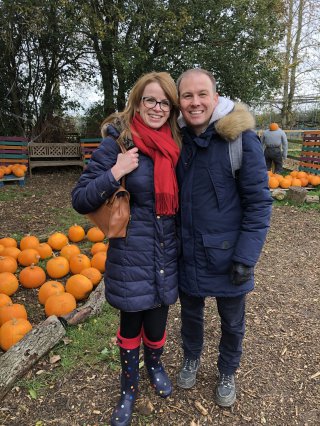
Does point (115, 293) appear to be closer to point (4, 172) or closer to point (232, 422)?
point (232, 422)

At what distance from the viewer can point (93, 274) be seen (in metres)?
3.91

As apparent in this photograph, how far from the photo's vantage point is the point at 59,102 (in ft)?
38.4

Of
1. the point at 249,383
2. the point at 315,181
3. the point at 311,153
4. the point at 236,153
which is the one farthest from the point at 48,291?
the point at 311,153

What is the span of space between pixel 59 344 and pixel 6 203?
4.98 meters

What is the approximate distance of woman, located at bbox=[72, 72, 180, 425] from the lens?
1980mm

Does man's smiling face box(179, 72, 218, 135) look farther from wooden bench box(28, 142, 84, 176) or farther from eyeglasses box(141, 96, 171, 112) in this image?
wooden bench box(28, 142, 84, 176)

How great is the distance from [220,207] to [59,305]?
1956mm

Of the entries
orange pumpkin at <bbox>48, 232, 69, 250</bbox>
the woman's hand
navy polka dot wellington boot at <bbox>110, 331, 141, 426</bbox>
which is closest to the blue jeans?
navy polka dot wellington boot at <bbox>110, 331, 141, 426</bbox>

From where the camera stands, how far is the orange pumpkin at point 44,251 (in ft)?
15.0

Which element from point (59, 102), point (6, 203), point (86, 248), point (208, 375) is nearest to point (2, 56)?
point (59, 102)

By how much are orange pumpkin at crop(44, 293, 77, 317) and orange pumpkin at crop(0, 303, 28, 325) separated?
21cm

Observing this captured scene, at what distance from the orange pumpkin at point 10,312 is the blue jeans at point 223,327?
58.9 inches

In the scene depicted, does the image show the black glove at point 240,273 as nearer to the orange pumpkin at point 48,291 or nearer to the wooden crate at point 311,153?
the orange pumpkin at point 48,291

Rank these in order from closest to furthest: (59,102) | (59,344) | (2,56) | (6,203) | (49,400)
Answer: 1. (49,400)
2. (59,344)
3. (6,203)
4. (2,56)
5. (59,102)
